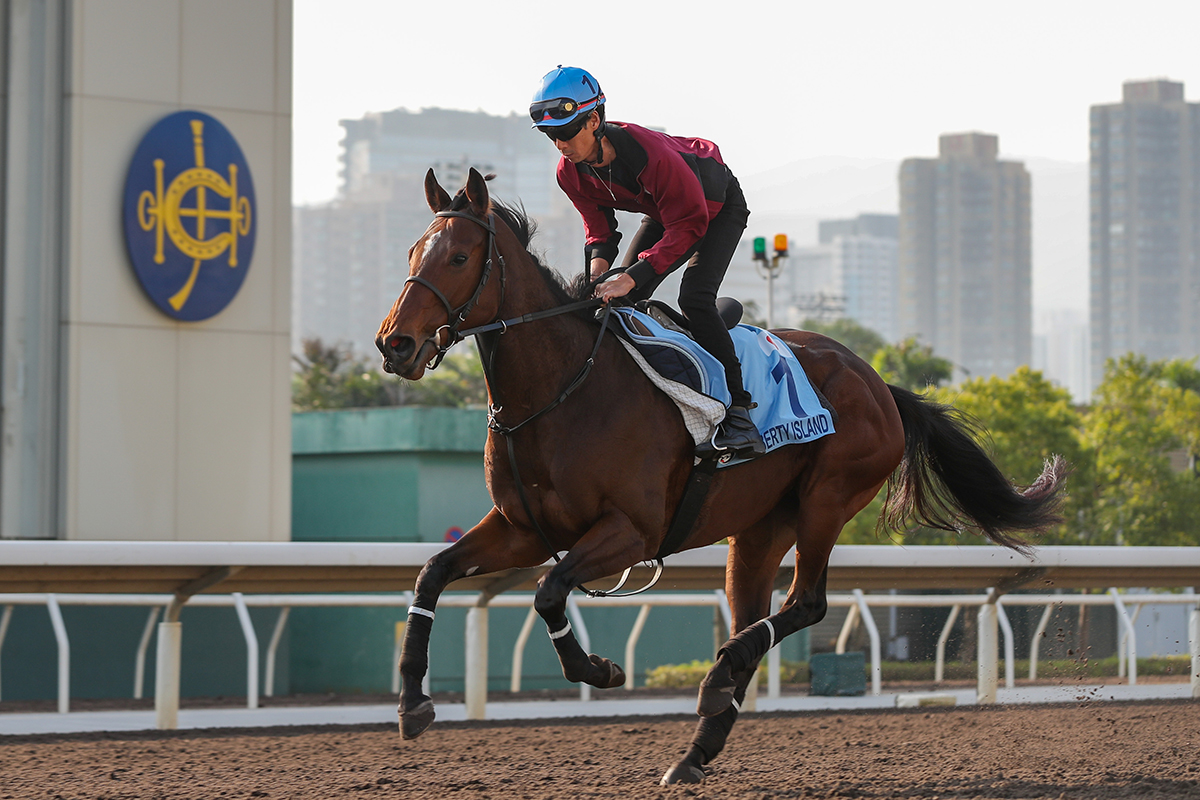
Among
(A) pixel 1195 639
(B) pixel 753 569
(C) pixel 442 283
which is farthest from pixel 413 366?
(A) pixel 1195 639

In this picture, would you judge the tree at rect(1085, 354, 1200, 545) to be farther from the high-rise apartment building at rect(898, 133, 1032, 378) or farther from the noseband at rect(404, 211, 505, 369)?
the high-rise apartment building at rect(898, 133, 1032, 378)

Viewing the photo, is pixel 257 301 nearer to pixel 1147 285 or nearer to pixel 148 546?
pixel 148 546

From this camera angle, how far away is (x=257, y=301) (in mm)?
14977

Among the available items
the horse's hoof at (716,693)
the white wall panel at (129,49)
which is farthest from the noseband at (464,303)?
the white wall panel at (129,49)

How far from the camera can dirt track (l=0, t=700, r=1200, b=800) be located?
5207 mm

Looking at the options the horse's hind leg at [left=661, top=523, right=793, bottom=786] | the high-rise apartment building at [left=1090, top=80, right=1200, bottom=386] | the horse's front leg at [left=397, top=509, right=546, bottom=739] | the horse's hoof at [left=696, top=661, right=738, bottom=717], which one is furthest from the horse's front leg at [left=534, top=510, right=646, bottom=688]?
the high-rise apartment building at [left=1090, top=80, right=1200, bottom=386]

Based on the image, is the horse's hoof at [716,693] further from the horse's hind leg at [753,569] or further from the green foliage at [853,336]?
the green foliage at [853,336]

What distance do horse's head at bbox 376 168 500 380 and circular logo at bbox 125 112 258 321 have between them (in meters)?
9.99

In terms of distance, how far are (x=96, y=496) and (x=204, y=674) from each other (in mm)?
3918

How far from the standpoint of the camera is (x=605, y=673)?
16.0 feet

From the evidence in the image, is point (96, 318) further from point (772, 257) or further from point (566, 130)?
point (566, 130)

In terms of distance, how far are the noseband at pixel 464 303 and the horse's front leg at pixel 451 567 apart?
697 millimetres

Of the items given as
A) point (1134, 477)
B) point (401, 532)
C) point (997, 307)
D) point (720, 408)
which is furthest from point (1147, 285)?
point (720, 408)

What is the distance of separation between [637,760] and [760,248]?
1309 cm
